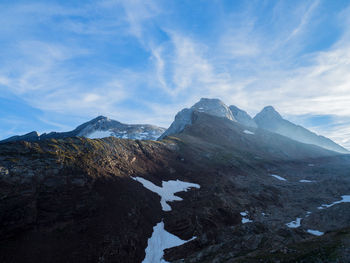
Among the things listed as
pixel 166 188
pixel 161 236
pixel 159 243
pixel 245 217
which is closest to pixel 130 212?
pixel 161 236

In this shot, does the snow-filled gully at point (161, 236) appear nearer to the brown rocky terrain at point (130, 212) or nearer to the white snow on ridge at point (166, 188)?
the white snow on ridge at point (166, 188)

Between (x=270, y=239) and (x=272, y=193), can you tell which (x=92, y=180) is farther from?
(x=272, y=193)

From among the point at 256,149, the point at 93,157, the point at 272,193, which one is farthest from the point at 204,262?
the point at 256,149

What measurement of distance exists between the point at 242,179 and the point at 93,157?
5288 cm

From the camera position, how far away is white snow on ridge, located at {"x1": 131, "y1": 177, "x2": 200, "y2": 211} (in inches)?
1659

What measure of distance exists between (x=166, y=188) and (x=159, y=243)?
19.0 metres

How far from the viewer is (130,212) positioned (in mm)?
32344

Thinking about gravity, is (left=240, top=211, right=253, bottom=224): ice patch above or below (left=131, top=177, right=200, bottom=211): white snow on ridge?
below

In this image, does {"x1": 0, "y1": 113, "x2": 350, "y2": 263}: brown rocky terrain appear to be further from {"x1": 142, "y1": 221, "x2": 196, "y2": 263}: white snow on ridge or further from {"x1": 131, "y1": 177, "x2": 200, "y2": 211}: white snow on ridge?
{"x1": 131, "y1": 177, "x2": 200, "y2": 211}: white snow on ridge

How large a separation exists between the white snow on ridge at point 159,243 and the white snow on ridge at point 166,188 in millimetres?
7099

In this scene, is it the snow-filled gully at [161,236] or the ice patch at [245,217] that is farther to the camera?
the ice patch at [245,217]

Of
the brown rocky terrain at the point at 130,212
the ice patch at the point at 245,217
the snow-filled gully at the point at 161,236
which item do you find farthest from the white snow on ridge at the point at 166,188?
the ice patch at the point at 245,217

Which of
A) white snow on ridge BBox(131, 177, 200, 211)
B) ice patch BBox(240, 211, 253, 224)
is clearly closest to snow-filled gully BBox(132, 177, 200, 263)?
white snow on ridge BBox(131, 177, 200, 211)

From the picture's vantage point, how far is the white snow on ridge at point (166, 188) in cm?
4213
